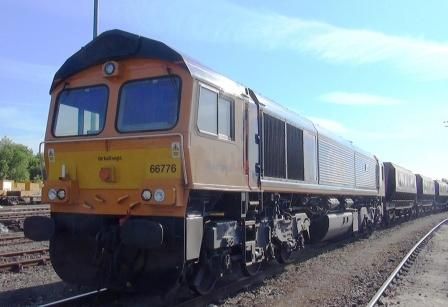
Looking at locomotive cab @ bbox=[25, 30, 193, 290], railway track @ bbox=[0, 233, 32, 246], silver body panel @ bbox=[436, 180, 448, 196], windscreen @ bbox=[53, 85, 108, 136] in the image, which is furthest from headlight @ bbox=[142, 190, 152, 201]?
silver body panel @ bbox=[436, 180, 448, 196]

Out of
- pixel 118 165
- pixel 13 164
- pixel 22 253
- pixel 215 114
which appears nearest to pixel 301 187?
pixel 215 114

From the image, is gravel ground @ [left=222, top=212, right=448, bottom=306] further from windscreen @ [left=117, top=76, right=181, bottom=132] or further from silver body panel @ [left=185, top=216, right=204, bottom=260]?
windscreen @ [left=117, top=76, right=181, bottom=132]

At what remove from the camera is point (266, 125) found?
10.1 m

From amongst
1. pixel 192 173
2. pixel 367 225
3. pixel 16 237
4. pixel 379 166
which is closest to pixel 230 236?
pixel 192 173

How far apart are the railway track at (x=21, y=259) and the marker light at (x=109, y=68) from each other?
5.67 meters

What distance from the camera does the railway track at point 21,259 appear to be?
11141 millimetres

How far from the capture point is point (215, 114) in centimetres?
778

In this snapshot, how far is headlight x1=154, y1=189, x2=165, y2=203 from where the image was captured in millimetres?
6809

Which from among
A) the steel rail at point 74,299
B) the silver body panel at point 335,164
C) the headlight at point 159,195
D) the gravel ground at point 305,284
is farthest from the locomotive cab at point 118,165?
the silver body panel at point 335,164

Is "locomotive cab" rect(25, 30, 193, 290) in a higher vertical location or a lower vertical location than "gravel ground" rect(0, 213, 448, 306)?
higher

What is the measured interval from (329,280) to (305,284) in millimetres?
780

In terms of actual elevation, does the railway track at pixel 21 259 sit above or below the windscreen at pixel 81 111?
below

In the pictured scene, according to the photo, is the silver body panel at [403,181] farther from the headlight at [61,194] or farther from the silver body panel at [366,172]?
the headlight at [61,194]

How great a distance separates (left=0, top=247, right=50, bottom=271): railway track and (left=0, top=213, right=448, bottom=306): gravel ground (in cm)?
26
